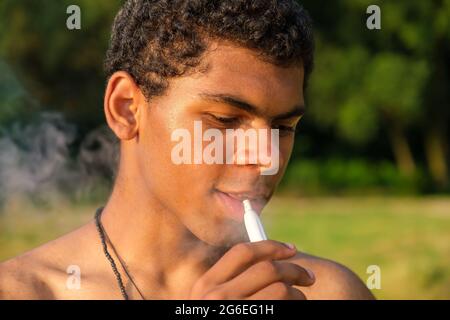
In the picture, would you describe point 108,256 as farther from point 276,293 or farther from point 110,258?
point 276,293

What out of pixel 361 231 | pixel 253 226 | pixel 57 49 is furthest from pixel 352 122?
pixel 253 226

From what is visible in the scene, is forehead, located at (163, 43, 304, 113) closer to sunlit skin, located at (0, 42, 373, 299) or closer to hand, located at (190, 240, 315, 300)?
sunlit skin, located at (0, 42, 373, 299)

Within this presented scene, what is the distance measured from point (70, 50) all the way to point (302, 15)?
11165mm

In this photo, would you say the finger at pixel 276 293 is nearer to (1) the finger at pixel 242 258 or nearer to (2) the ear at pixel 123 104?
(1) the finger at pixel 242 258

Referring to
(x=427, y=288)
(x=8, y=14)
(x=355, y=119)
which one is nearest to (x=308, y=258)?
(x=427, y=288)

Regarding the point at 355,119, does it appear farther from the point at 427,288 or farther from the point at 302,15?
the point at 302,15

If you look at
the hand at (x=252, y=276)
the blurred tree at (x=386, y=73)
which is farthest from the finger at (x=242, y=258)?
the blurred tree at (x=386, y=73)

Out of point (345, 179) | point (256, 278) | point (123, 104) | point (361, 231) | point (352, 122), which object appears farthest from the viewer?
point (345, 179)

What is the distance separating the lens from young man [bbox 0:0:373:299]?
177 centimetres

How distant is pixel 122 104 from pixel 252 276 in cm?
68

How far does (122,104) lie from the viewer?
1953 millimetres

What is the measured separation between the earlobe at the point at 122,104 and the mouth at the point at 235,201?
31 centimetres

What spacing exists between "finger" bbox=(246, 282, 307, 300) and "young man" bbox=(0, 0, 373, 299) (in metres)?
0.08

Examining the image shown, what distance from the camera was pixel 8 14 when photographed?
11.6 meters
